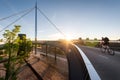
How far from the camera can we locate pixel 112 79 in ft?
38.1

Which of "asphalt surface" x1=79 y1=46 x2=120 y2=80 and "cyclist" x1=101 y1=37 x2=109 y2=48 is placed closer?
"asphalt surface" x1=79 y1=46 x2=120 y2=80

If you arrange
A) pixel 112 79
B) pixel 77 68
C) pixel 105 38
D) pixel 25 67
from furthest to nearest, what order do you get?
pixel 105 38, pixel 25 67, pixel 112 79, pixel 77 68

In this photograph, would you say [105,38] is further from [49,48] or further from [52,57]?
[52,57]

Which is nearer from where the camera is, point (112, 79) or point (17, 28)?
point (17, 28)

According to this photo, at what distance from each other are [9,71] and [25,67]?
472 centimetres

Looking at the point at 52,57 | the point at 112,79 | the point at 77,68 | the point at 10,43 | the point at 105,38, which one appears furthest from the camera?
the point at 105,38

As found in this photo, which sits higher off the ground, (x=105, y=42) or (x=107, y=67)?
(x=105, y=42)

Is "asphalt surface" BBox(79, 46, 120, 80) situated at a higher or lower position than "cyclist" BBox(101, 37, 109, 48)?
lower

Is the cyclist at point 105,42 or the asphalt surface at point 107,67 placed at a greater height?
the cyclist at point 105,42

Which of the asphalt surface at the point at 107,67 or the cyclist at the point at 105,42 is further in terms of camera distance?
the cyclist at the point at 105,42

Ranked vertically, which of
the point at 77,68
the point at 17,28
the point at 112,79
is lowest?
the point at 112,79

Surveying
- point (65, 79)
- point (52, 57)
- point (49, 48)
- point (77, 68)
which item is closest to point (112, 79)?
point (65, 79)

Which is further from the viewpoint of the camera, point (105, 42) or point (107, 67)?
point (105, 42)

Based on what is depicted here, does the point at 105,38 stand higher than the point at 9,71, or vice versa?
the point at 105,38
